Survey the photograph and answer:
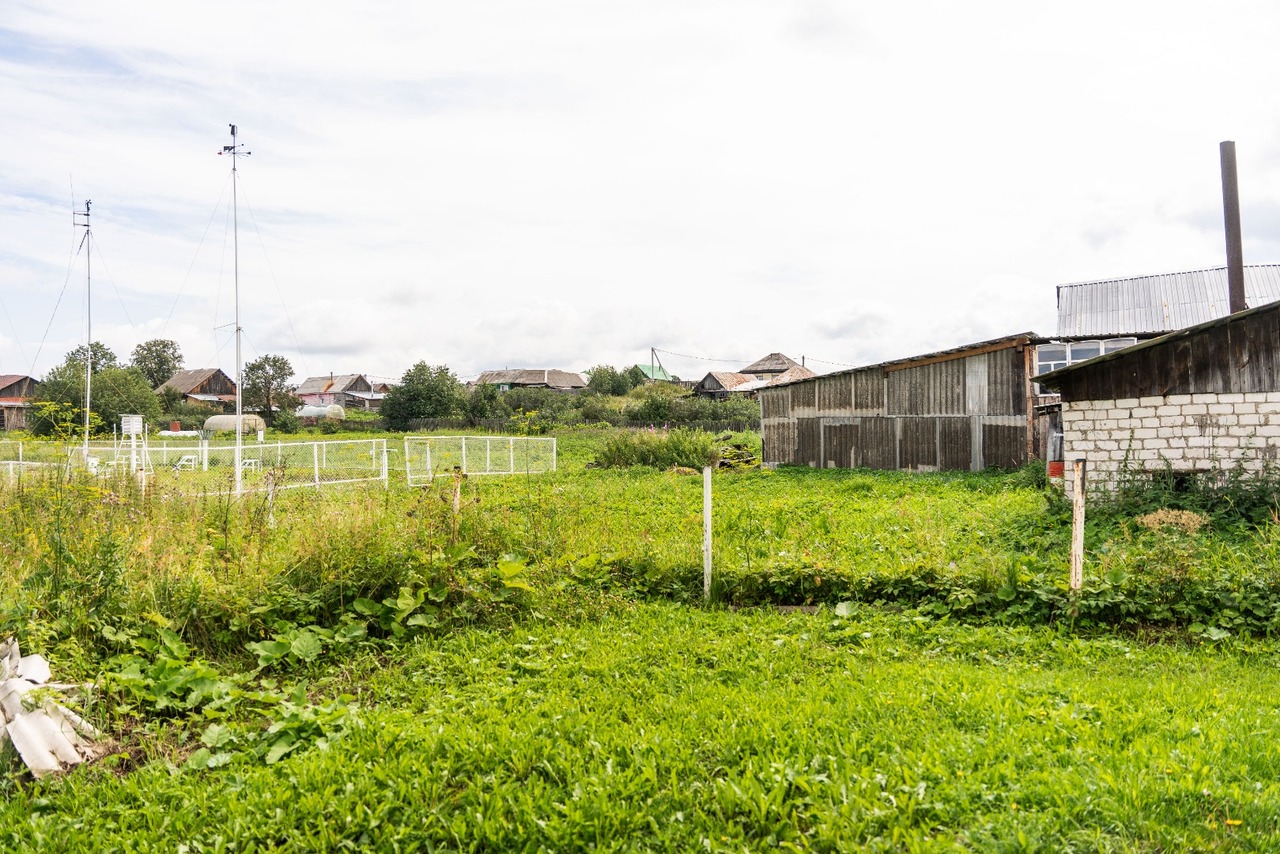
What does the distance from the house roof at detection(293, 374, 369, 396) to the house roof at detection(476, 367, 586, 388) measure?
17.2 metres

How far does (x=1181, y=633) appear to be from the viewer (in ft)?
19.7

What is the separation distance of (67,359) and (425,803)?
216 ft

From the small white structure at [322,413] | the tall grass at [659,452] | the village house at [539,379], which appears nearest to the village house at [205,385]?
the small white structure at [322,413]

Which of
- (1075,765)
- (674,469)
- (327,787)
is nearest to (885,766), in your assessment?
(1075,765)

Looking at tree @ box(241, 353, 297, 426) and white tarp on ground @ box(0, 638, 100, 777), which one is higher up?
tree @ box(241, 353, 297, 426)

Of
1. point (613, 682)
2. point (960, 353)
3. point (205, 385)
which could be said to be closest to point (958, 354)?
point (960, 353)

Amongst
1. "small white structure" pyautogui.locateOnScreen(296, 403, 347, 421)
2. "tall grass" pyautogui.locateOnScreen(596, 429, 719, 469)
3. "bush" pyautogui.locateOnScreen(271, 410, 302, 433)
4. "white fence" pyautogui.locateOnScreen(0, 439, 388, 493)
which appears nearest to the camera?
"white fence" pyautogui.locateOnScreen(0, 439, 388, 493)

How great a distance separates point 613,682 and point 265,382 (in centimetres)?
5896

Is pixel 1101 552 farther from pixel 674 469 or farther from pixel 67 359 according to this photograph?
pixel 67 359

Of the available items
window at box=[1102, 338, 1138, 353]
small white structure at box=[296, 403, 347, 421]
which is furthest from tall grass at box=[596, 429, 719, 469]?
small white structure at box=[296, 403, 347, 421]

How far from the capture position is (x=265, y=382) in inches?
2244

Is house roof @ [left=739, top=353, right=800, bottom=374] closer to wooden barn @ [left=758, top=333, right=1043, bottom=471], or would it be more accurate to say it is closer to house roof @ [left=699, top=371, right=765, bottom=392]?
house roof @ [left=699, top=371, right=765, bottom=392]

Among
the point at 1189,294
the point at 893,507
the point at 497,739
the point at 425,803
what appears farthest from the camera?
the point at 1189,294

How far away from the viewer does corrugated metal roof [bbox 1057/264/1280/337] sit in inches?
1012
